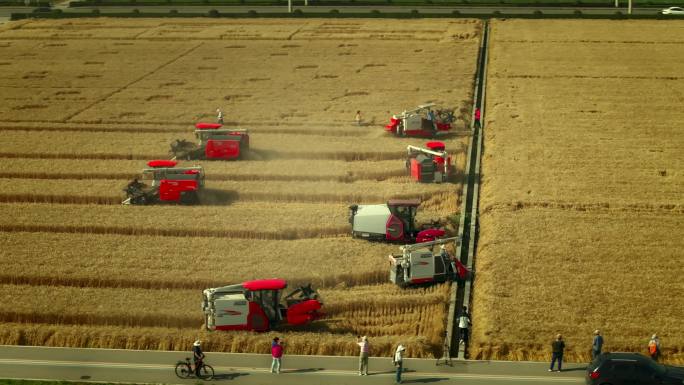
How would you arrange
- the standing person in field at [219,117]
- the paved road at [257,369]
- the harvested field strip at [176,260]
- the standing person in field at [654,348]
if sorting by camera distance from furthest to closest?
the standing person in field at [219,117] < the harvested field strip at [176,260] < the standing person in field at [654,348] < the paved road at [257,369]

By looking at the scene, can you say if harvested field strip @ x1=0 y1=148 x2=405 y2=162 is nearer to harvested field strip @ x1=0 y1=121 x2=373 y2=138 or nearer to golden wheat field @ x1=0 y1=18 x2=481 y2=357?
golden wheat field @ x1=0 y1=18 x2=481 y2=357

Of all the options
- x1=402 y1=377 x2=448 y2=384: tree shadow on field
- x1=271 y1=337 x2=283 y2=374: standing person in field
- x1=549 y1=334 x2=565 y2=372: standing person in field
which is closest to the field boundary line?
x1=271 y1=337 x2=283 y2=374: standing person in field

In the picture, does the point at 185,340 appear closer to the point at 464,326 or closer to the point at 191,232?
the point at 464,326

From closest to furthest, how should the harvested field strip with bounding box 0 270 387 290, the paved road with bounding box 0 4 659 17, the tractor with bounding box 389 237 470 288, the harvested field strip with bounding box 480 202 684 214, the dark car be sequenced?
1. the dark car
2. the tractor with bounding box 389 237 470 288
3. the harvested field strip with bounding box 0 270 387 290
4. the harvested field strip with bounding box 480 202 684 214
5. the paved road with bounding box 0 4 659 17

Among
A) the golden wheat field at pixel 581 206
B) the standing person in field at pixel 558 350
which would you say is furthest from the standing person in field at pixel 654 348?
the standing person in field at pixel 558 350

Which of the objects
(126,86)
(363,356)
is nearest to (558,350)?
(363,356)

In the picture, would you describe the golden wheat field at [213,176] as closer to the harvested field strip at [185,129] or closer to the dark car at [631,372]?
the harvested field strip at [185,129]
